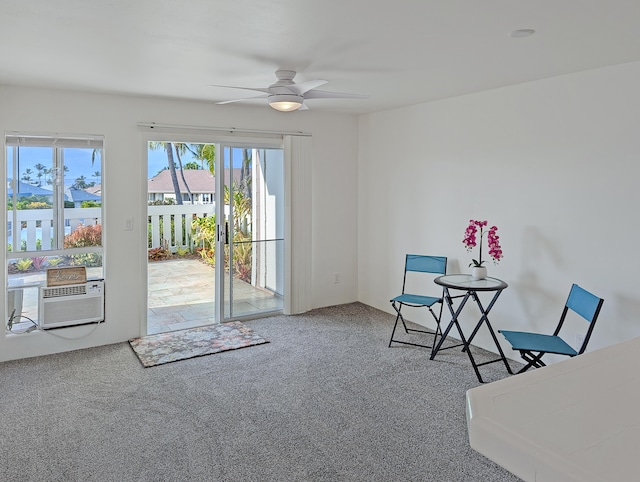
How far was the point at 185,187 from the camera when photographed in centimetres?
898

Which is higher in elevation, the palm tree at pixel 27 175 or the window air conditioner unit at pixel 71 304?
the palm tree at pixel 27 175

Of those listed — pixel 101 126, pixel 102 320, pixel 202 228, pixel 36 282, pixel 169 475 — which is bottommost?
pixel 169 475

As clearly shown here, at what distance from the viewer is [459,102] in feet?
14.8

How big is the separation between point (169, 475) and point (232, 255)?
3026 mm

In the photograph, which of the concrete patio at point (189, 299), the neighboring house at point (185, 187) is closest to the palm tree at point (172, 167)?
the neighboring house at point (185, 187)

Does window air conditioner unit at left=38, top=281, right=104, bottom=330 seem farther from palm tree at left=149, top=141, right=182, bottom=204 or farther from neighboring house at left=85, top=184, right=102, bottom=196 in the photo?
palm tree at left=149, top=141, right=182, bottom=204

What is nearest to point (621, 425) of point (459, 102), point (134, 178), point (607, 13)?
point (607, 13)

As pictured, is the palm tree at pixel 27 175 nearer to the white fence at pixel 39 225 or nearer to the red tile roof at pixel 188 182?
the white fence at pixel 39 225

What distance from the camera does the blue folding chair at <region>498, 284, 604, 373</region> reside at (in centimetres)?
305

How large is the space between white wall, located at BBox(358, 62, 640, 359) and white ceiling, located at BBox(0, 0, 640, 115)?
28cm

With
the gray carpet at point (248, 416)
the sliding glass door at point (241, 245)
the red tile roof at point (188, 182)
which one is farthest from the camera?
the red tile roof at point (188, 182)

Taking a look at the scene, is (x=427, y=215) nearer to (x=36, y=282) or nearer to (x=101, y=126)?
(x=101, y=126)

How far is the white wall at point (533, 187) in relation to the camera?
332 cm

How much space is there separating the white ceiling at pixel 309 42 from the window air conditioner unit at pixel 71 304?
1.80 m
